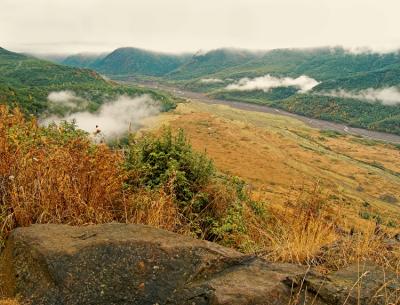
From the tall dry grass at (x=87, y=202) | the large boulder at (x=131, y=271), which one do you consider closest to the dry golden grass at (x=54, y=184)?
the tall dry grass at (x=87, y=202)

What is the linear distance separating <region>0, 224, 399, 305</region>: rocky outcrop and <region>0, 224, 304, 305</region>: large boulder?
12 mm

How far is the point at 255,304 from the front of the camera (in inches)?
198

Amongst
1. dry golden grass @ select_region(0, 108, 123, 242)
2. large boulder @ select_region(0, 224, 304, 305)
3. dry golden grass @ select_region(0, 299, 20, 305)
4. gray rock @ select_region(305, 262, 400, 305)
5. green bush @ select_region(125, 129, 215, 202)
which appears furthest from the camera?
green bush @ select_region(125, 129, 215, 202)

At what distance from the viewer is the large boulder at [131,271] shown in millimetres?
5109

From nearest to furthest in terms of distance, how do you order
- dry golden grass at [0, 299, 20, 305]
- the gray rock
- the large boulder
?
dry golden grass at [0, 299, 20, 305] < the large boulder < the gray rock

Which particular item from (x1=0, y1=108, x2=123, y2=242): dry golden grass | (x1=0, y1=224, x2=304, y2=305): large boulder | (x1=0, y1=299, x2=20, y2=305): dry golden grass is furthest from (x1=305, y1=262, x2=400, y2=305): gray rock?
(x1=0, y1=108, x2=123, y2=242): dry golden grass

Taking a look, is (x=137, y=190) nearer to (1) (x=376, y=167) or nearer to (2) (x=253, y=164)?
(2) (x=253, y=164)

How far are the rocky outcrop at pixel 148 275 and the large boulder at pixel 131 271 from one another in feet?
0.04

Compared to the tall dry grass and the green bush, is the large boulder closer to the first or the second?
the tall dry grass

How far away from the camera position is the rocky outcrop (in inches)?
201

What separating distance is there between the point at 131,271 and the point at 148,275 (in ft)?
0.70

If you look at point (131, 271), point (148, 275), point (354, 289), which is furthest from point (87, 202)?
point (354, 289)

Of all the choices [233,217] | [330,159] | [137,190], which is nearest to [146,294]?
[137,190]

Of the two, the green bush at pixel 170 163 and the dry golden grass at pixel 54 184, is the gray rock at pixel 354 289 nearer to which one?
the dry golden grass at pixel 54 184
